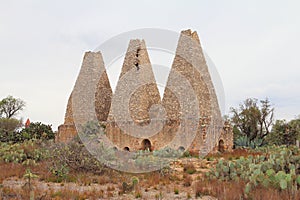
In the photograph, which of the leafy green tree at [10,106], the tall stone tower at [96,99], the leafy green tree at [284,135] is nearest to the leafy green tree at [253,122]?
the leafy green tree at [284,135]

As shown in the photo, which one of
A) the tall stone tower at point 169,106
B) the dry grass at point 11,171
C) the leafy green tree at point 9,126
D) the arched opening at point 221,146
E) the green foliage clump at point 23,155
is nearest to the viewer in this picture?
the dry grass at point 11,171

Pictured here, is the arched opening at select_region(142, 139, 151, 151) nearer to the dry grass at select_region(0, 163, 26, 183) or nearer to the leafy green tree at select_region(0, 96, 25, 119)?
the dry grass at select_region(0, 163, 26, 183)

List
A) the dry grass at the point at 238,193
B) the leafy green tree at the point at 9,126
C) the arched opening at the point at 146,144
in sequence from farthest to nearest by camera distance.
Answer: the leafy green tree at the point at 9,126 → the arched opening at the point at 146,144 → the dry grass at the point at 238,193

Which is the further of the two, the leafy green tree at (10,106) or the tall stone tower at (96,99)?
the leafy green tree at (10,106)

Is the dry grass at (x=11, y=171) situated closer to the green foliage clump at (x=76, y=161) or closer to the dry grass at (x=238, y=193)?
the green foliage clump at (x=76, y=161)

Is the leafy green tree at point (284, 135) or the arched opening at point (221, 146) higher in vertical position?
the leafy green tree at point (284, 135)

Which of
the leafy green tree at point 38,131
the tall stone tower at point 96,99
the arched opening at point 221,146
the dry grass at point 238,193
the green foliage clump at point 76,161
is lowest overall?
the dry grass at point 238,193

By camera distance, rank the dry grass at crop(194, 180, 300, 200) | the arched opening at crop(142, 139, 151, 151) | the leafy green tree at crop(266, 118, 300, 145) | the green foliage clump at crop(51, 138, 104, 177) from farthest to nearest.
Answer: the leafy green tree at crop(266, 118, 300, 145), the arched opening at crop(142, 139, 151, 151), the green foliage clump at crop(51, 138, 104, 177), the dry grass at crop(194, 180, 300, 200)

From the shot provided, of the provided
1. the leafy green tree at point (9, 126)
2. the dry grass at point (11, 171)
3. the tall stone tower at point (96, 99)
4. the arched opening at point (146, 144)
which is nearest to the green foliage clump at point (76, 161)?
the dry grass at point (11, 171)

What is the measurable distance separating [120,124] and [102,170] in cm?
698

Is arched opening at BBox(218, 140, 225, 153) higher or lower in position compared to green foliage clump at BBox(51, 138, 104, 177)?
higher

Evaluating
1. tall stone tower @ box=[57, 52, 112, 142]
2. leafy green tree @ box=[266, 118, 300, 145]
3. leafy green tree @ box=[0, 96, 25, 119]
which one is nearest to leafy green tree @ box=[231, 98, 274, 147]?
leafy green tree @ box=[266, 118, 300, 145]

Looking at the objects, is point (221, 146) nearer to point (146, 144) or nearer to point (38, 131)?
point (146, 144)

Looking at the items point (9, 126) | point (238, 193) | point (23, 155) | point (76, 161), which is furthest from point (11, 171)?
point (9, 126)
